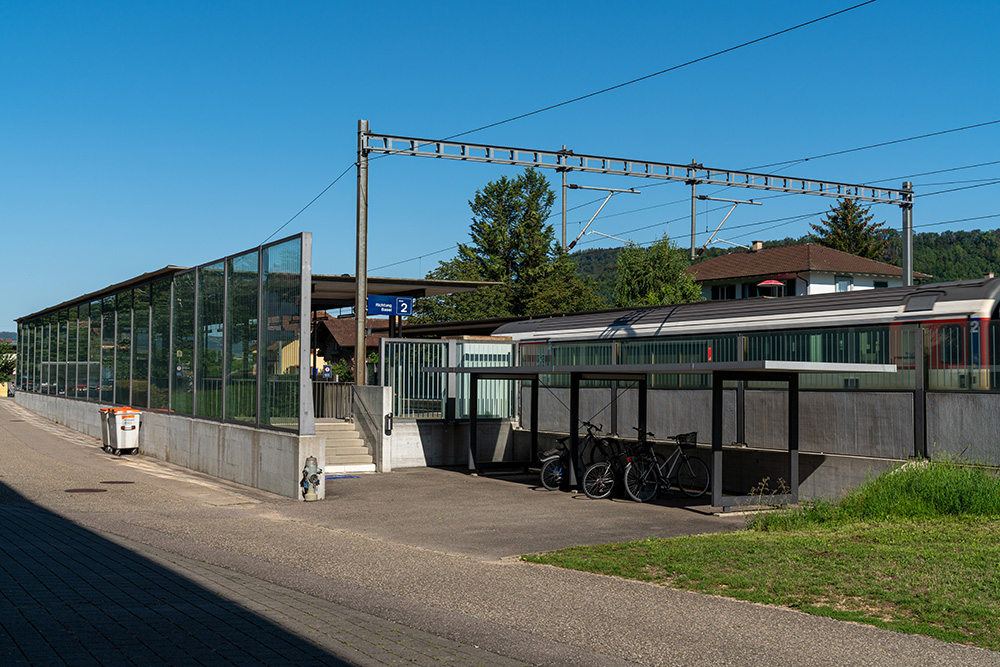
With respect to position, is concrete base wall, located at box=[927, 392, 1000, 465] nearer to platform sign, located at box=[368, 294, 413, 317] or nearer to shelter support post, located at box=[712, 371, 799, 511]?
shelter support post, located at box=[712, 371, 799, 511]

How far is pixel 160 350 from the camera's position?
2552 cm

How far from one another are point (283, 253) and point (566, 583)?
34.5 ft

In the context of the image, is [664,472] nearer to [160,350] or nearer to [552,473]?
[552,473]

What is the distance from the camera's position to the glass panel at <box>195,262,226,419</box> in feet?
68.8

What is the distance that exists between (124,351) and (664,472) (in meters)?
18.5

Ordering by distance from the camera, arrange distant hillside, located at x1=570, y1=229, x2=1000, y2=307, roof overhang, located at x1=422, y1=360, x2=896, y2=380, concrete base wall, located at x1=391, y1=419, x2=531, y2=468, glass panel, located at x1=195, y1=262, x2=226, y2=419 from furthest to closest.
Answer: distant hillside, located at x1=570, y1=229, x2=1000, y2=307 → concrete base wall, located at x1=391, y1=419, x2=531, y2=468 → glass panel, located at x1=195, y1=262, x2=226, y2=419 → roof overhang, located at x1=422, y1=360, x2=896, y2=380

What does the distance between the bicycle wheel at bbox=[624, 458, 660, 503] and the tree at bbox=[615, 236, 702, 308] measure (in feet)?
129

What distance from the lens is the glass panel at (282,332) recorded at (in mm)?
17469

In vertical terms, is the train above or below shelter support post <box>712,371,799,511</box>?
above

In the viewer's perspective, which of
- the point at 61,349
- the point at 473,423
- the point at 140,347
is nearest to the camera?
the point at 473,423

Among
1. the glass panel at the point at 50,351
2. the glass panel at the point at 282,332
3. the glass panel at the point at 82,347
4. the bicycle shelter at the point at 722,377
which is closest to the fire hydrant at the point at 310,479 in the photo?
the glass panel at the point at 282,332

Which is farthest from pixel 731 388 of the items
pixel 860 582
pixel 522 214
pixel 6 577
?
pixel 522 214

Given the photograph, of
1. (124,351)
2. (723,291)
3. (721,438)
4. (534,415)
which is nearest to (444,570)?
(721,438)

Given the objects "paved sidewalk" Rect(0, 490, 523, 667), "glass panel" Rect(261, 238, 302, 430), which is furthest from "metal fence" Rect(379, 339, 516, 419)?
"paved sidewalk" Rect(0, 490, 523, 667)
